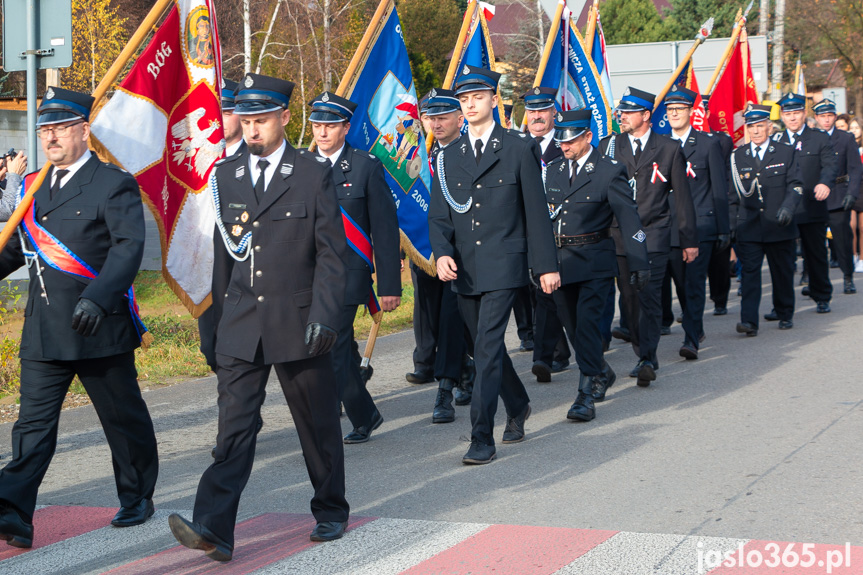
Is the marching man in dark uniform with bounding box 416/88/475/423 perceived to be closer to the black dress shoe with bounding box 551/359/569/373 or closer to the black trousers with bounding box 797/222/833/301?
the black dress shoe with bounding box 551/359/569/373

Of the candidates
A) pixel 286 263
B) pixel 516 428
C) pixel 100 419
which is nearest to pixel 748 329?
pixel 516 428

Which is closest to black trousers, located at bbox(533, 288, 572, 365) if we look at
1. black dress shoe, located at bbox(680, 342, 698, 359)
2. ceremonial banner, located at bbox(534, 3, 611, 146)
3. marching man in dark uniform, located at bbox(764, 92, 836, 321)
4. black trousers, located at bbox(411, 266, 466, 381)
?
black trousers, located at bbox(411, 266, 466, 381)

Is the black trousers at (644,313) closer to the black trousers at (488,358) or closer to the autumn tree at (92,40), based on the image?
the black trousers at (488,358)

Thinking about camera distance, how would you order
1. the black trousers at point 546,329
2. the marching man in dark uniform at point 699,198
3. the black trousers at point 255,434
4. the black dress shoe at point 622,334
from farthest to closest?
the black dress shoe at point 622,334, the marching man in dark uniform at point 699,198, the black trousers at point 546,329, the black trousers at point 255,434

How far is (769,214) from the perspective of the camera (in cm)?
1116

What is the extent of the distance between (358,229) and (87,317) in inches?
93.5

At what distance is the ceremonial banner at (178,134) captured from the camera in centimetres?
606

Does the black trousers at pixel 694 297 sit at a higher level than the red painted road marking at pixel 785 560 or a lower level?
higher

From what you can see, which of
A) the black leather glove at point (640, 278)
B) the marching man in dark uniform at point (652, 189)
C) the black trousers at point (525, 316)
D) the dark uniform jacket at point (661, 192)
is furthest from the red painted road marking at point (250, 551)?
the black trousers at point (525, 316)

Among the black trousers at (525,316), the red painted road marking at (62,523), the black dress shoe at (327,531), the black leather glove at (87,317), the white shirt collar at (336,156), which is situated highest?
the white shirt collar at (336,156)

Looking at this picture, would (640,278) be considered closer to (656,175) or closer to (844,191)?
(656,175)

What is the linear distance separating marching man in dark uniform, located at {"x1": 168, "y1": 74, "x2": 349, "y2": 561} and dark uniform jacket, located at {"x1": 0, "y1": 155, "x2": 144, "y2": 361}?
18.7 inches

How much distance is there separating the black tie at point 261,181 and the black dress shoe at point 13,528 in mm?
1776

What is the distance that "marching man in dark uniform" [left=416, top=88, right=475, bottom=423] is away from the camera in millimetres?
7750
